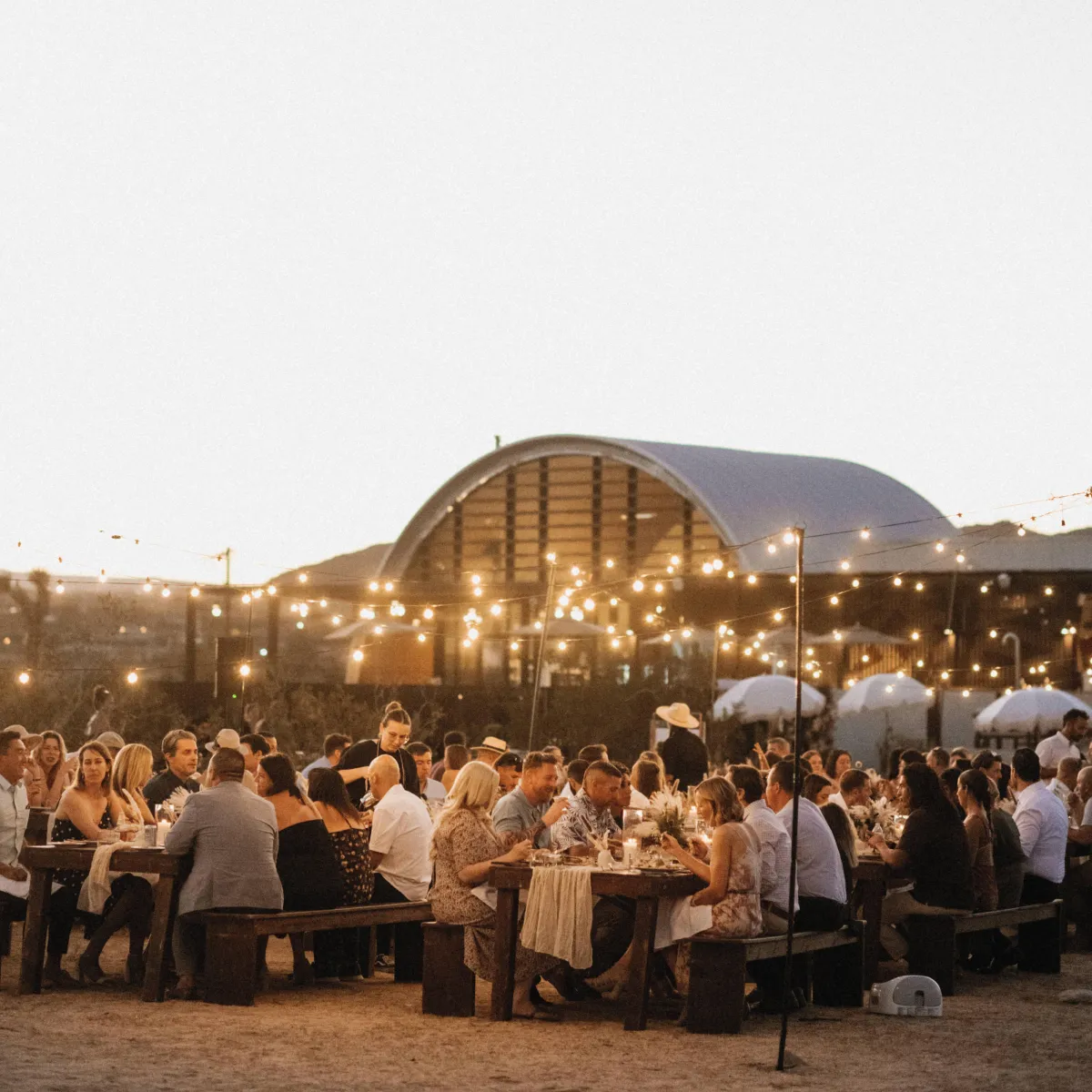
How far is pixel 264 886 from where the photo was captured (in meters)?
8.30

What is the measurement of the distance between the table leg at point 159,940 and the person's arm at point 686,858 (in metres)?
2.28

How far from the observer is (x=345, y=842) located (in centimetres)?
899

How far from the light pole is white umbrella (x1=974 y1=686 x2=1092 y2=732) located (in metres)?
3.82

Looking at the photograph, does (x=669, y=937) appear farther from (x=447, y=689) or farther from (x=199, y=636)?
(x=199, y=636)

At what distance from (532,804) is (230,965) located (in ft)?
5.23

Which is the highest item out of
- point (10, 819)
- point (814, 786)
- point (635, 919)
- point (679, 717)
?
point (679, 717)

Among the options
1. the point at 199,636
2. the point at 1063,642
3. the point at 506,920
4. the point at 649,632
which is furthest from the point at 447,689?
the point at 199,636

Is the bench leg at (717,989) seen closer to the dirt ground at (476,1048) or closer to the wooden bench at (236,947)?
the dirt ground at (476,1048)

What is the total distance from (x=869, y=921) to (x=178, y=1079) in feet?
13.7

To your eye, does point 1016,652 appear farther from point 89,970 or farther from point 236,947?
point 236,947

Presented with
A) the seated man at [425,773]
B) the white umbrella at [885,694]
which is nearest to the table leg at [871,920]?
the seated man at [425,773]

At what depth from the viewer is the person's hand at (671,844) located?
7.91 m

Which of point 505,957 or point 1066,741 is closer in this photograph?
point 505,957

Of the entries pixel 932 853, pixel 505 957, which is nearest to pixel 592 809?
pixel 505 957
